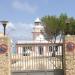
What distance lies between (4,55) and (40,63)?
2418 millimetres

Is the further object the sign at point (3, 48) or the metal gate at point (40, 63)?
the metal gate at point (40, 63)

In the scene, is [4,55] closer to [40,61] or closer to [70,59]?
[40,61]

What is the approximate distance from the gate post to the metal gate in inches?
28.2

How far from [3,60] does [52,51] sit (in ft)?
9.20

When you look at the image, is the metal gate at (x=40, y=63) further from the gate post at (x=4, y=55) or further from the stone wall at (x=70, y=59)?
the stone wall at (x=70, y=59)

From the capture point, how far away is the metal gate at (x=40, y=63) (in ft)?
61.2

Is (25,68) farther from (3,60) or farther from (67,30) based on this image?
(67,30)

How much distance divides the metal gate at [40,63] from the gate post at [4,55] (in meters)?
0.72

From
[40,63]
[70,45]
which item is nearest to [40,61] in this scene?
[40,63]

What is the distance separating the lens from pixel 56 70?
18703 millimetres

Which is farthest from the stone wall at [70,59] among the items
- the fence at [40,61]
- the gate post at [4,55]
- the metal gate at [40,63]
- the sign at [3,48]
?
the sign at [3,48]

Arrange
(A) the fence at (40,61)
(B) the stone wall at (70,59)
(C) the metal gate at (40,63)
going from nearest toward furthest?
(B) the stone wall at (70,59) < (C) the metal gate at (40,63) < (A) the fence at (40,61)

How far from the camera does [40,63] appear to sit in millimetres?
19516

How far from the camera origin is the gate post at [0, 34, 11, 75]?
18.0 metres
